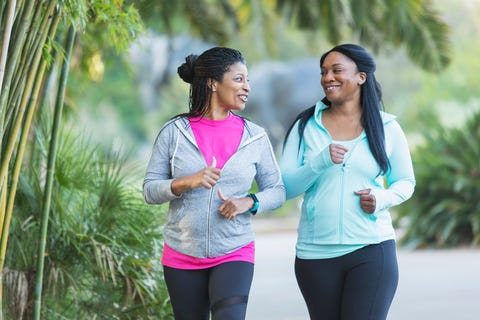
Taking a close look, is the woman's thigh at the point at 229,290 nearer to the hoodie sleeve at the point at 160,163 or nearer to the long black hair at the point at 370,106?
the hoodie sleeve at the point at 160,163

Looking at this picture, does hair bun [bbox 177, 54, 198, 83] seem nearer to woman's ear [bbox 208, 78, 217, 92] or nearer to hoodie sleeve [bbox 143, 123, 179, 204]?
woman's ear [bbox 208, 78, 217, 92]

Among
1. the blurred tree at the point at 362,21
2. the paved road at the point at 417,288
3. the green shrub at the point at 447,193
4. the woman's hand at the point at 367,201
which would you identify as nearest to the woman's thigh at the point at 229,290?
the woman's hand at the point at 367,201

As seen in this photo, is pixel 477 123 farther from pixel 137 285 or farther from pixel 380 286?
pixel 380 286

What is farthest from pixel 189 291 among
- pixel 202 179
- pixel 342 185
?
pixel 342 185

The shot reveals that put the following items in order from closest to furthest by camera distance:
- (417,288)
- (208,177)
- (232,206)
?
(208,177) < (232,206) < (417,288)

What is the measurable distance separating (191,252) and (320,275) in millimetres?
564

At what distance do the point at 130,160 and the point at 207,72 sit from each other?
103 inches

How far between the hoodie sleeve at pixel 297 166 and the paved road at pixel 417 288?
11.1ft

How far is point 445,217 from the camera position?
41.5 feet

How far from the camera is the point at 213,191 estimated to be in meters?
3.86

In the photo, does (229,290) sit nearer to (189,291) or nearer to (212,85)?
(189,291)

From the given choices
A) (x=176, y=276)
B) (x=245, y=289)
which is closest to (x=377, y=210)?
(x=245, y=289)

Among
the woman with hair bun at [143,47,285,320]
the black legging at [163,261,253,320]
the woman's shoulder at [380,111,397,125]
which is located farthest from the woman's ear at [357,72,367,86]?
the black legging at [163,261,253,320]

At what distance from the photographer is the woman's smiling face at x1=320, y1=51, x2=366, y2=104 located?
4043 mm
